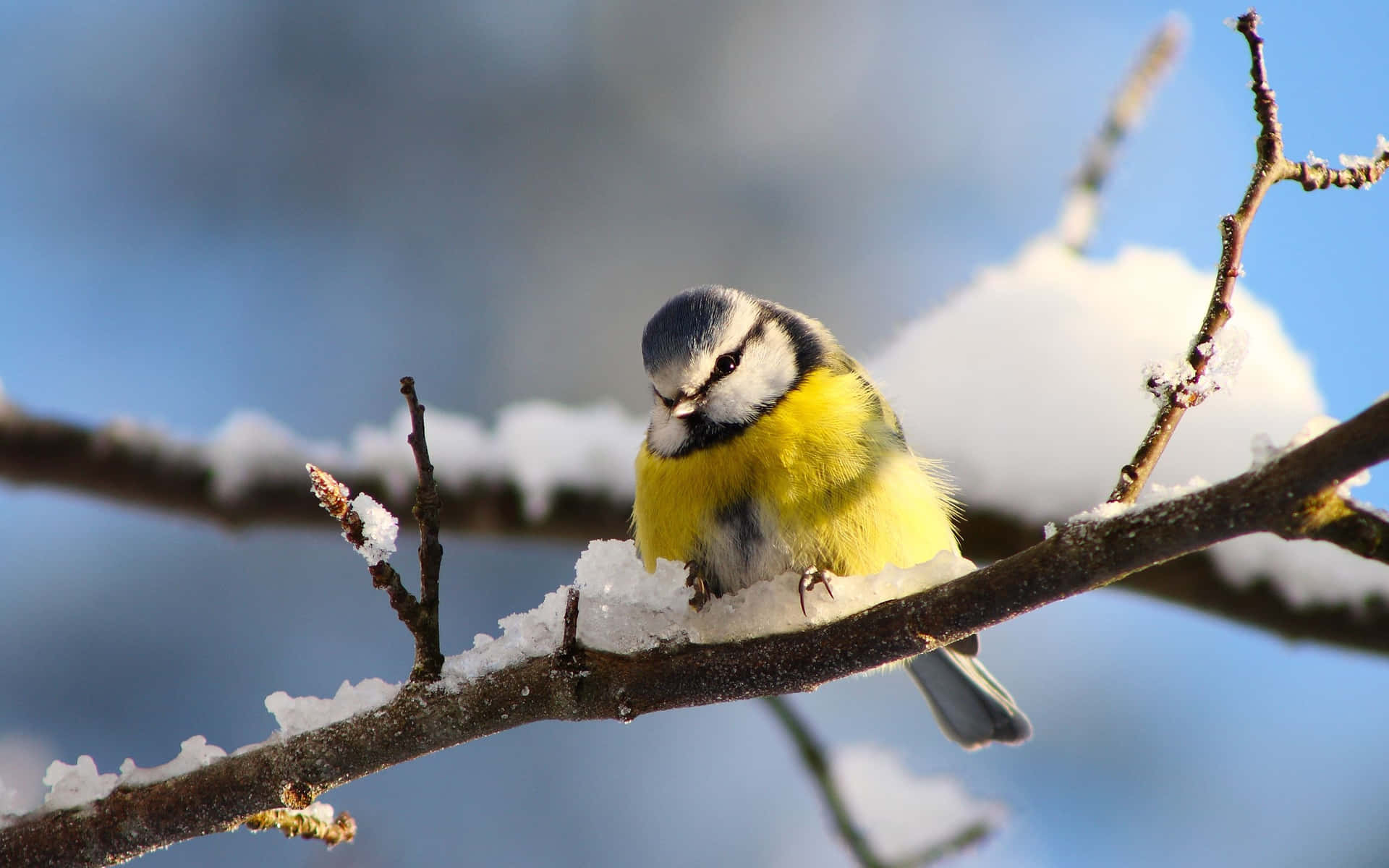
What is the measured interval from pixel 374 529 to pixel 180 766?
1.79 ft

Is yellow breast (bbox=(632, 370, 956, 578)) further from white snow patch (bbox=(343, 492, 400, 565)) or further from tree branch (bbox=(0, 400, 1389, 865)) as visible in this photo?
white snow patch (bbox=(343, 492, 400, 565))

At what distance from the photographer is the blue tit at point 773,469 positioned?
1.73 meters

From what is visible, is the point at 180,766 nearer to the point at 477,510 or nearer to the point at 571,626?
the point at 571,626

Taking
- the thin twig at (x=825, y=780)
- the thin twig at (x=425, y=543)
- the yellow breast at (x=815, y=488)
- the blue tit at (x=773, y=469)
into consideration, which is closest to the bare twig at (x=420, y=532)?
the thin twig at (x=425, y=543)

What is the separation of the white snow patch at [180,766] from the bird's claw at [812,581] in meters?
0.82

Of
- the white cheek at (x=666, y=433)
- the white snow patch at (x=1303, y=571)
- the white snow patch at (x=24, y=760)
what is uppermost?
the white snow patch at (x=24, y=760)

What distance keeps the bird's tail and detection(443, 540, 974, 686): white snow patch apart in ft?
2.91

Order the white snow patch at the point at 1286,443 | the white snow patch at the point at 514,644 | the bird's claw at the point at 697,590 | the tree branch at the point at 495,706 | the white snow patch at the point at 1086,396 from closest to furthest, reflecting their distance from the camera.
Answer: the white snow patch at the point at 1286,443, the tree branch at the point at 495,706, the white snow patch at the point at 514,644, the bird's claw at the point at 697,590, the white snow patch at the point at 1086,396

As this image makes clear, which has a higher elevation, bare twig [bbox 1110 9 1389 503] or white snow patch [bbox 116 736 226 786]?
bare twig [bbox 1110 9 1389 503]

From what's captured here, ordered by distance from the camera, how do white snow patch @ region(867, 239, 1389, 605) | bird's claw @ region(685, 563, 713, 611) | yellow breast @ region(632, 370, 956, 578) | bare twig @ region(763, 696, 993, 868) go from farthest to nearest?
white snow patch @ region(867, 239, 1389, 605) → bare twig @ region(763, 696, 993, 868) → yellow breast @ region(632, 370, 956, 578) → bird's claw @ region(685, 563, 713, 611)

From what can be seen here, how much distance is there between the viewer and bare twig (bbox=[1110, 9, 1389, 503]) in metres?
1.11

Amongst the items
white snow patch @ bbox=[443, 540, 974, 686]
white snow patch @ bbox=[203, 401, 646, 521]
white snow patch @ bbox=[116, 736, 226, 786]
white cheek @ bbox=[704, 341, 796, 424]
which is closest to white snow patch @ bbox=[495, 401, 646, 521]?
white snow patch @ bbox=[203, 401, 646, 521]

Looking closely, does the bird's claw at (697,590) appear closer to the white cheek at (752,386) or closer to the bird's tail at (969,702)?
the white cheek at (752,386)

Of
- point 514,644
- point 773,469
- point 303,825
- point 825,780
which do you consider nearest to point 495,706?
point 514,644
